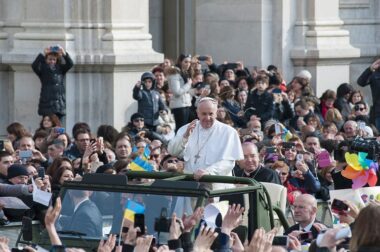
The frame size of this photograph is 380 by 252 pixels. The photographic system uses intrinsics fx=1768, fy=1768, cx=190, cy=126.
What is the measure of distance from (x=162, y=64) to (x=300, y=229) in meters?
11.9

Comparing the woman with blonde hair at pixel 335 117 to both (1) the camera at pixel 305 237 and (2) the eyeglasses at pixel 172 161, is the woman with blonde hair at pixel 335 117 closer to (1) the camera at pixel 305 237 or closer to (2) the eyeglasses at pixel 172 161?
(2) the eyeglasses at pixel 172 161

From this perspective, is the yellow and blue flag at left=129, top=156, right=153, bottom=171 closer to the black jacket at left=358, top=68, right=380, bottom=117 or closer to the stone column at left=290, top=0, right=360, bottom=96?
the black jacket at left=358, top=68, right=380, bottom=117

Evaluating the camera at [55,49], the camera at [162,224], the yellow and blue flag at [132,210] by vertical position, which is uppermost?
the camera at [55,49]

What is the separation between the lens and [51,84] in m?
23.8

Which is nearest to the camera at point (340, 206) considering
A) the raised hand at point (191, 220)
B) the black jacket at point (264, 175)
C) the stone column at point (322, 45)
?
the raised hand at point (191, 220)

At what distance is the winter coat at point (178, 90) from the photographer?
82.3 ft

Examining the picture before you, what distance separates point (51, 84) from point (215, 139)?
7.92m

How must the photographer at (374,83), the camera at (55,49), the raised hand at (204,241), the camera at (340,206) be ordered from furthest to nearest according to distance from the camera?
the photographer at (374,83), the camera at (55,49), the camera at (340,206), the raised hand at (204,241)

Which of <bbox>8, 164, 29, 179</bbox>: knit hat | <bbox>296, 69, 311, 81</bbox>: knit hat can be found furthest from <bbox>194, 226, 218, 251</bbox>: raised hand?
<bbox>296, 69, 311, 81</bbox>: knit hat

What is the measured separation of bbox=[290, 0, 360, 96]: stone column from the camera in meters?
29.5

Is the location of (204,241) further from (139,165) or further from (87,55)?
(87,55)

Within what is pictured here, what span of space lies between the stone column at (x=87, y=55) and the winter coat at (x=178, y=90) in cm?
34

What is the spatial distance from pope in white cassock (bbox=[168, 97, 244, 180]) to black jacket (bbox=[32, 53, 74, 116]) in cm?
748

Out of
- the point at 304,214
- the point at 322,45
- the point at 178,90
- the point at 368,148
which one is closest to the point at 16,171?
the point at 368,148
